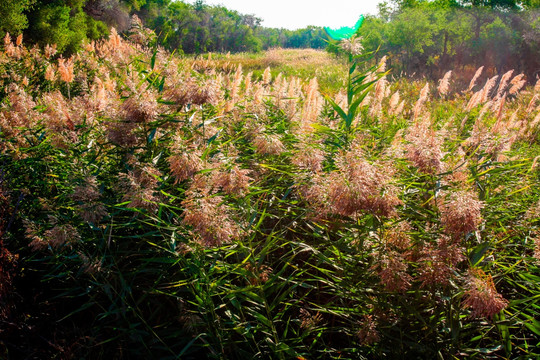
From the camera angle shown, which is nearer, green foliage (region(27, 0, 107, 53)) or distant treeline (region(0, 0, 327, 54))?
distant treeline (region(0, 0, 327, 54))

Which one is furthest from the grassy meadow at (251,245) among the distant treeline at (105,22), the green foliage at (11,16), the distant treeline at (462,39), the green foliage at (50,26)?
the distant treeline at (462,39)

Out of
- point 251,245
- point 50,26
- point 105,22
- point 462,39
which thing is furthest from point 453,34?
point 251,245

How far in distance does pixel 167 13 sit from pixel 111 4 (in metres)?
32.3

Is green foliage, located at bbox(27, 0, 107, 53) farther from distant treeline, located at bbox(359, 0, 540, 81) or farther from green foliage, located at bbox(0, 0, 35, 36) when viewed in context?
distant treeline, located at bbox(359, 0, 540, 81)

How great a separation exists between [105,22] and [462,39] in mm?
20273

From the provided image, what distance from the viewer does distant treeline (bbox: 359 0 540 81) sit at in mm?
18656

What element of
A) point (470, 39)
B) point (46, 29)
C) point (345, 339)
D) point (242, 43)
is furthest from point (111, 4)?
point (242, 43)

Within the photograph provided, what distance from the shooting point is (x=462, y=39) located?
1984 cm

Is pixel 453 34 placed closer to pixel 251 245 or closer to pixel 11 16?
pixel 11 16

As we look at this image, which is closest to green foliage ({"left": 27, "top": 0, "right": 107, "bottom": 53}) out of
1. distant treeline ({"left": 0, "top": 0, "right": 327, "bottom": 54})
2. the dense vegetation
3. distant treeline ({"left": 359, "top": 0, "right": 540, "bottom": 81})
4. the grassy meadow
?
distant treeline ({"left": 0, "top": 0, "right": 327, "bottom": 54})

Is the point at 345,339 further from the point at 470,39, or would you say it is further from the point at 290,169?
the point at 470,39

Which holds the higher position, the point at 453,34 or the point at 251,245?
the point at 453,34

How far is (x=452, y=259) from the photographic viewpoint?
4.80 ft

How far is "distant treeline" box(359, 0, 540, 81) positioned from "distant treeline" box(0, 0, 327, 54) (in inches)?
264
